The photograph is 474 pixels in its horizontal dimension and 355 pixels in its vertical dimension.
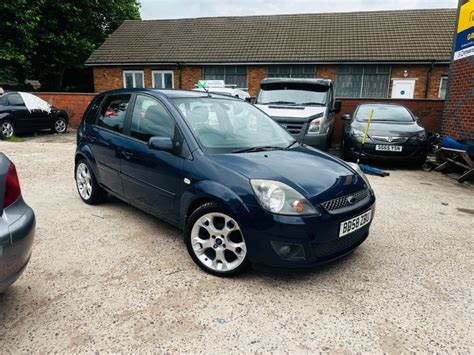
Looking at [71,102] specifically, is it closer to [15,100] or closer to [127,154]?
[15,100]

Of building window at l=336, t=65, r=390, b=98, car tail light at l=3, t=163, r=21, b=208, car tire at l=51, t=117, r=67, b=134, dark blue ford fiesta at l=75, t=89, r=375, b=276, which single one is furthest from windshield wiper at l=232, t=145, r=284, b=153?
building window at l=336, t=65, r=390, b=98

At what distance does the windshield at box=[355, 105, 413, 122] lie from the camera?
859 centimetres

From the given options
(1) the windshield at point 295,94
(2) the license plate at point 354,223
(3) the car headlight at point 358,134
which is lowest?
(2) the license plate at point 354,223

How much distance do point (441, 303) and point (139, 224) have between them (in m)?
3.12

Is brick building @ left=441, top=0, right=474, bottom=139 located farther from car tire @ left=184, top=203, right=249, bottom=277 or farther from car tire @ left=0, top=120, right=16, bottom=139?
car tire @ left=0, top=120, right=16, bottom=139

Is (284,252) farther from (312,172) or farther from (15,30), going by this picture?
(15,30)

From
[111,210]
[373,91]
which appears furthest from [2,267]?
[373,91]

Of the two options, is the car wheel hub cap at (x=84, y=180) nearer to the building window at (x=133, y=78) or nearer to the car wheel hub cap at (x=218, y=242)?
the car wheel hub cap at (x=218, y=242)

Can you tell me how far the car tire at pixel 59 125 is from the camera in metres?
12.9

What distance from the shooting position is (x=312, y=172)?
3.01 meters

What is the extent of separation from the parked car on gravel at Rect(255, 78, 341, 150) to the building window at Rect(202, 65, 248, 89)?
9.40m

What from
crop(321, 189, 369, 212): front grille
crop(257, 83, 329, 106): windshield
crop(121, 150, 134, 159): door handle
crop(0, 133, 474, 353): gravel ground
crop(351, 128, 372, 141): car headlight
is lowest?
crop(0, 133, 474, 353): gravel ground

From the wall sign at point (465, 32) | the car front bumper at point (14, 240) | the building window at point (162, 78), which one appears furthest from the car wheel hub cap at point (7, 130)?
the wall sign at point (465, 32)

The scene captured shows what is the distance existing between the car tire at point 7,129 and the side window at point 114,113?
28.4 ft
